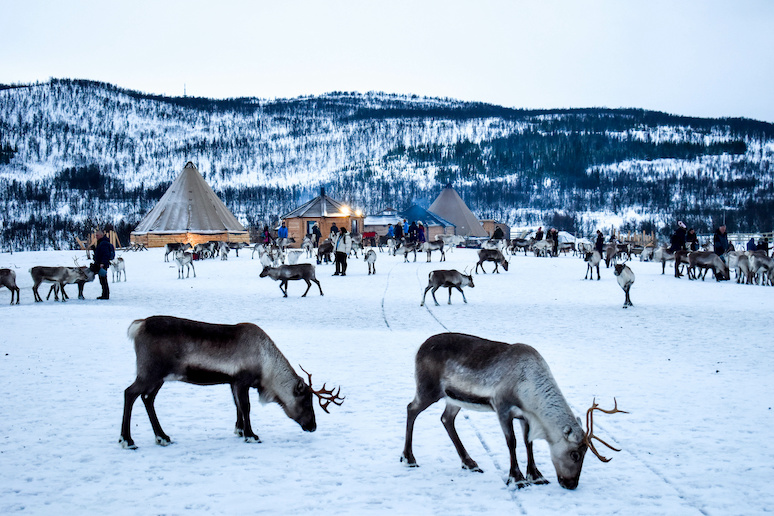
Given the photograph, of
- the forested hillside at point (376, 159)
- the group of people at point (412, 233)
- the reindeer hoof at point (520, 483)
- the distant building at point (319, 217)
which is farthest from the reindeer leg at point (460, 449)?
the forested hillside at point (376, 159)

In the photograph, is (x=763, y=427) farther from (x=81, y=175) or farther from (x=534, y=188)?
(x=81, y=175)

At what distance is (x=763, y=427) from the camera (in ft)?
16.5

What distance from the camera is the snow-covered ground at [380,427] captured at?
3.67 m

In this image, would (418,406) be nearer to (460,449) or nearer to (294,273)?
(460,449)

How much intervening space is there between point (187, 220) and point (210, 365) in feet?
123

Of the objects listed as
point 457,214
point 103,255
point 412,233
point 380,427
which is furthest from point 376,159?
point 380,427

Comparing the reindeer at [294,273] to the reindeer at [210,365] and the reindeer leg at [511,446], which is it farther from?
the reindeer leg at [511,446]

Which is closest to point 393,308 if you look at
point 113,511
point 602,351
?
point 602,351

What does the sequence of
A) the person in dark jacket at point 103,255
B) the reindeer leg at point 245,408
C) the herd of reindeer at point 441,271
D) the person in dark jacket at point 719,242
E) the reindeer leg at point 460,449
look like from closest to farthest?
the reindeer leg at point 460,449 → the reindeer leg at point 245,408 → the herd of reindeer at point 441,271 → the person in dark jacket at point 103,255 → the person in dark jacket at point 719,242

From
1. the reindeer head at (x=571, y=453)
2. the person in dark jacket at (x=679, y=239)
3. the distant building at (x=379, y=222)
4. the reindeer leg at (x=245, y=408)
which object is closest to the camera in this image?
the reindeer head at (x=571, y=453)

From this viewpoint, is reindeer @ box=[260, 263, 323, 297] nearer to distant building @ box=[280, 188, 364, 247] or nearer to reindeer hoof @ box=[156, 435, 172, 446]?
reindeer hoof @ box=[156, 435, 172, 446]

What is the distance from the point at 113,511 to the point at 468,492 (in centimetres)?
211

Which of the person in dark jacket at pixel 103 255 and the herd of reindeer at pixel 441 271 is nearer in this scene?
the herd of reindeer at pixel 441 271

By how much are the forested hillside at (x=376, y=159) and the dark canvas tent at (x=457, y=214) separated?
47.2 m
